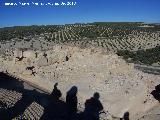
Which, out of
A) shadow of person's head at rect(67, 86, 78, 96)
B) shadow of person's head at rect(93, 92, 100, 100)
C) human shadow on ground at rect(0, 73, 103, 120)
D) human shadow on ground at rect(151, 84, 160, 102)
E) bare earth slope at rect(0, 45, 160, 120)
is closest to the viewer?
human shadow on ground at rect(0, 73, 103, 120)

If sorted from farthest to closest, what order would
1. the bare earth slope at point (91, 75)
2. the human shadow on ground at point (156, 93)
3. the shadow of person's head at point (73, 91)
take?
the human shadow on ground at point (156, 93), the shadow of person's head at point (73, 91), the bare earth slope at point (91, 75)

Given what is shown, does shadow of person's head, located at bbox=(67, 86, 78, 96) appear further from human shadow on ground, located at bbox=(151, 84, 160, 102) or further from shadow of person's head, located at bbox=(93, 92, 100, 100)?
human shadow on ground, located at bbox=(151, 84, 160, 102)

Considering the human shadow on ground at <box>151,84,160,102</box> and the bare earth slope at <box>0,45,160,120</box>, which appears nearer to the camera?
the bare earth slope at <box>0,45,160,120</box>

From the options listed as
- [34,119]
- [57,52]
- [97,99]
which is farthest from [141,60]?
[34,119]

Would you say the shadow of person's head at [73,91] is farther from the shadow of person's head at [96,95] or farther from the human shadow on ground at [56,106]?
the shadow of person's head at [96,95]

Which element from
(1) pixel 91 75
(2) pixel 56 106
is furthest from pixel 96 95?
(1) pixel 91 75

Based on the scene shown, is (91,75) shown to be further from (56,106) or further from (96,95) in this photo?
(56,106)

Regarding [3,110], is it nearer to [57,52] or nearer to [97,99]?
[97,99]

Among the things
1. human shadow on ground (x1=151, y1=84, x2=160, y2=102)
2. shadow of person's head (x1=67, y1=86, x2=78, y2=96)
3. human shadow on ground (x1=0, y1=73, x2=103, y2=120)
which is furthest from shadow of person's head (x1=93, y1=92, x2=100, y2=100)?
human shadow on ground (x1=151, y1=84, x2=160, y2=102)

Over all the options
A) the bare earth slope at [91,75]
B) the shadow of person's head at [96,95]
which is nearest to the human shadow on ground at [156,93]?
the bare earth slope at [91,75]
